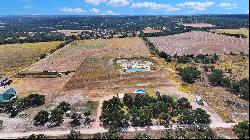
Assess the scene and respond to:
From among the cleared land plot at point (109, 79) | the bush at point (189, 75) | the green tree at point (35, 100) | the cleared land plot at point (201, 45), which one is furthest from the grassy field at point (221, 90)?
the green tree at point (35, 100)

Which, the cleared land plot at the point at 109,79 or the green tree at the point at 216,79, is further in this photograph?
the cleared land plot at the point at 109,79

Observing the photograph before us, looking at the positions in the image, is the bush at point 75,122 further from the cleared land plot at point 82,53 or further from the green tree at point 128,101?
the cleared land plot at point 82,53

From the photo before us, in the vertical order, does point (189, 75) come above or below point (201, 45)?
above

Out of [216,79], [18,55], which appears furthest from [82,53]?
[216,79]

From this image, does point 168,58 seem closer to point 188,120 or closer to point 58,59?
point 58,59

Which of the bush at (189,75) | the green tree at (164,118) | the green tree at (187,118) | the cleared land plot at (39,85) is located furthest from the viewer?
the bush at (189,75)

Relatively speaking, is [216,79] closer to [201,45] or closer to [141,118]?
[141,118]

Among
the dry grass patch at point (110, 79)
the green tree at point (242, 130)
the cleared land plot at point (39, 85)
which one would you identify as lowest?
the cleared land plot at point (39, 85)
